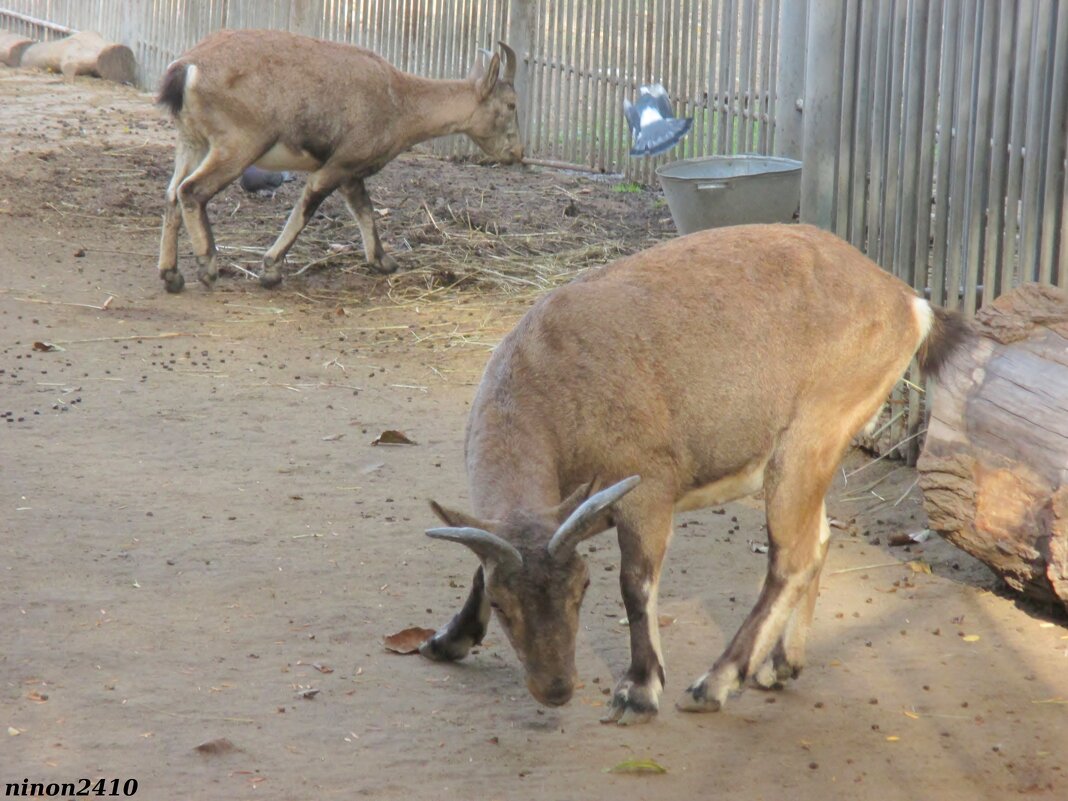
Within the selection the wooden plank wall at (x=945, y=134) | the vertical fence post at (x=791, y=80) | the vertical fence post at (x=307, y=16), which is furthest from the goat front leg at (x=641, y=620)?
the vertical fence post at (x=307, y=16)

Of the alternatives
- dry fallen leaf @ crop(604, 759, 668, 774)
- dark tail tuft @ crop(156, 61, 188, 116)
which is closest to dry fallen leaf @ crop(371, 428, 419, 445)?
dry fallen leaf @ crop(604, 759, 668, 774)

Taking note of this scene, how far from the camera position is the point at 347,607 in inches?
215

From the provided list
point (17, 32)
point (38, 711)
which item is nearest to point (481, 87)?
point (38, 711)

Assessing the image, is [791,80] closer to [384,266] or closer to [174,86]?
[384,266]

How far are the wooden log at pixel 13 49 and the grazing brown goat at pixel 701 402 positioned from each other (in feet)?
50.6

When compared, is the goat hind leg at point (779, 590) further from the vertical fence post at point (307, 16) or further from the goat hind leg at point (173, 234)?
the vertical fence post at point (307, 16)

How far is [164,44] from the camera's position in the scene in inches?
691

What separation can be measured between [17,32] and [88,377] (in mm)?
13803

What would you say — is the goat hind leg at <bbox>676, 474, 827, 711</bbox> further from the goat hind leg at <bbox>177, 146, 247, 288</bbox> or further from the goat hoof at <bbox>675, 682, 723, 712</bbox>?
the goat hind leg at <bbox>177, 146, 247, 288</bbox>

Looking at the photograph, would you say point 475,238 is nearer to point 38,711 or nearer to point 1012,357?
point 1012,357

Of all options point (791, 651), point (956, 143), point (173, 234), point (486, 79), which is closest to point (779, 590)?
point (791, 651)

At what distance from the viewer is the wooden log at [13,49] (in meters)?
18.2

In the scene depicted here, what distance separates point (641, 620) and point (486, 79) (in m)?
8.25

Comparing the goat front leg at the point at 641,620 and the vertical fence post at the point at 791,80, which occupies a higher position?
the vertical fence post at the point at 791,80
